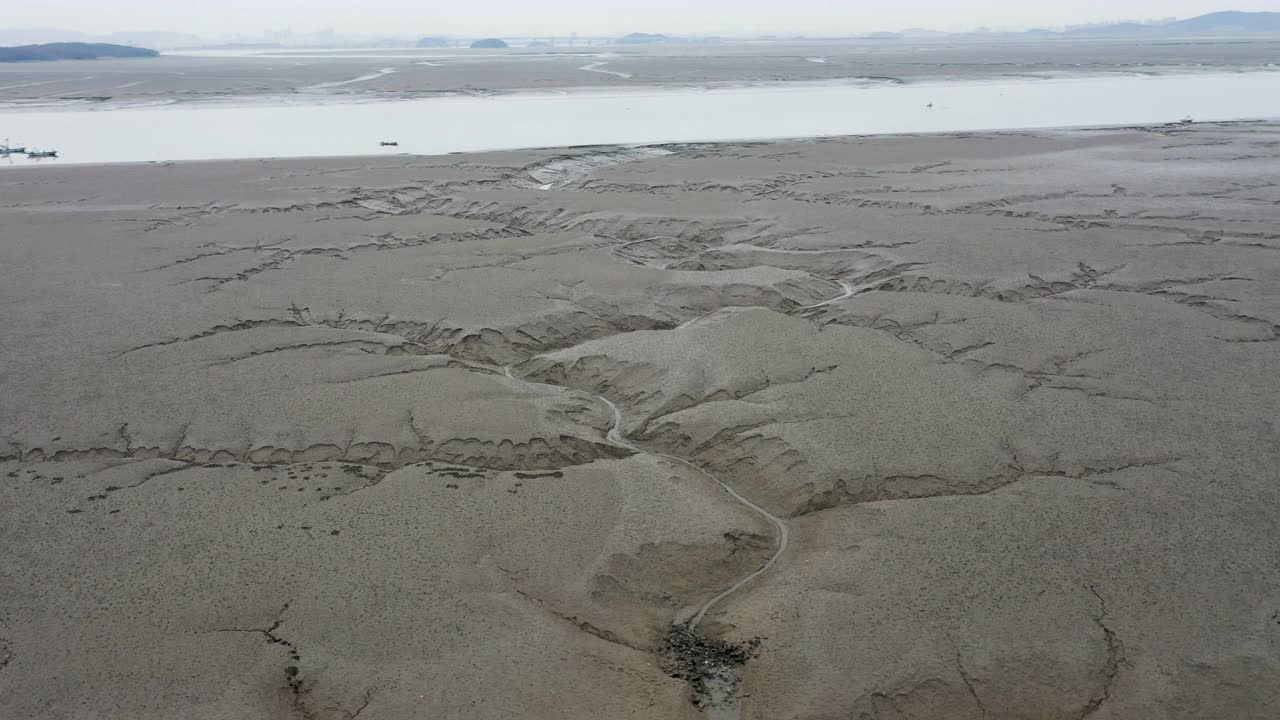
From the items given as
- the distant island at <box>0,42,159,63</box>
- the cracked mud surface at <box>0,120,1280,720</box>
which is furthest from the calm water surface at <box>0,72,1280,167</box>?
the distant island at <box>0,42,159,63</box>

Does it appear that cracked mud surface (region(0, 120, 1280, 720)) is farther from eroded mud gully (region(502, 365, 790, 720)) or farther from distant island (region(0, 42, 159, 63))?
distant island (region(0, 42, 159, 63))

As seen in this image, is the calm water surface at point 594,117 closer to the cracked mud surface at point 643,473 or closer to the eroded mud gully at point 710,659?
the cracked mud surface at point 643,473

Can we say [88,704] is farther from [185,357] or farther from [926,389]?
[926,389]

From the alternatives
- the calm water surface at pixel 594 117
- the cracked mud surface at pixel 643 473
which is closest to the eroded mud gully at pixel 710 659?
the cracked mud surface at pixel 643 473

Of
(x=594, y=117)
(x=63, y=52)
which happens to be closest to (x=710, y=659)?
(x=594, y=117)

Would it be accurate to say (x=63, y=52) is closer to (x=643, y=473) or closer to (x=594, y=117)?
(x=594, y=117)

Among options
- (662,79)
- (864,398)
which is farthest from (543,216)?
(662,79)
